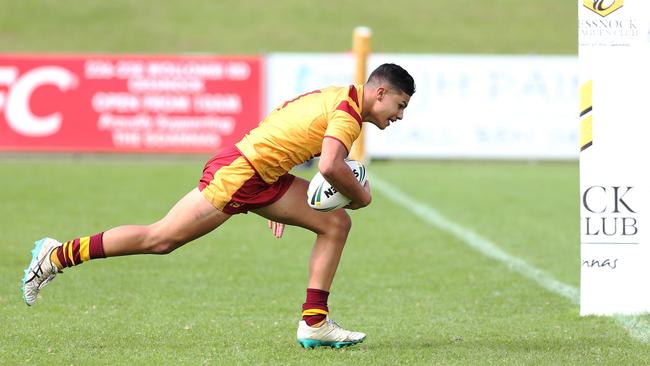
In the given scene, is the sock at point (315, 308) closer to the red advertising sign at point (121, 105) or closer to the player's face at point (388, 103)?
the player's face at point (388, 103)

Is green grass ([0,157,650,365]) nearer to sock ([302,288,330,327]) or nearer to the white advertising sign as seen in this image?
sock ([302,288,330,327])

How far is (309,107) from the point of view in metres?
6.62

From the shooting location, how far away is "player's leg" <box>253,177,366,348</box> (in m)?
6.80

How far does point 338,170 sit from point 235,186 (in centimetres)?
66

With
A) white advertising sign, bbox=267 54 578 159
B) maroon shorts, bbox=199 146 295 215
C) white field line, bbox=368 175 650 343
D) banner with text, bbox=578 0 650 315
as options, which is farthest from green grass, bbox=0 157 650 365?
white advertising sign, bbox=267 54 578 159

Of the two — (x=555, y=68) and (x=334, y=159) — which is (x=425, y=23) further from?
(x=334, y=159)

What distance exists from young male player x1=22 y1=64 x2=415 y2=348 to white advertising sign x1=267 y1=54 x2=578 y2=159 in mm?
13414

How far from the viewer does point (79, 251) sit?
267 inches

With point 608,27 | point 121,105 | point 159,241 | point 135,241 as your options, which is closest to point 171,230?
point 159,241

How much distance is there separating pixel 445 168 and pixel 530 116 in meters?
1.73

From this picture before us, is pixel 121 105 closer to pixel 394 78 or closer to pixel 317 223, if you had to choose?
pixel 317 223

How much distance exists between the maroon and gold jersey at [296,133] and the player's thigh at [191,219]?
34cm

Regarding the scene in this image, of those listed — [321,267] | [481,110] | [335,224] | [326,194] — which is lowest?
[321,267]

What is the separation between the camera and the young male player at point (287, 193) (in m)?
6.57
